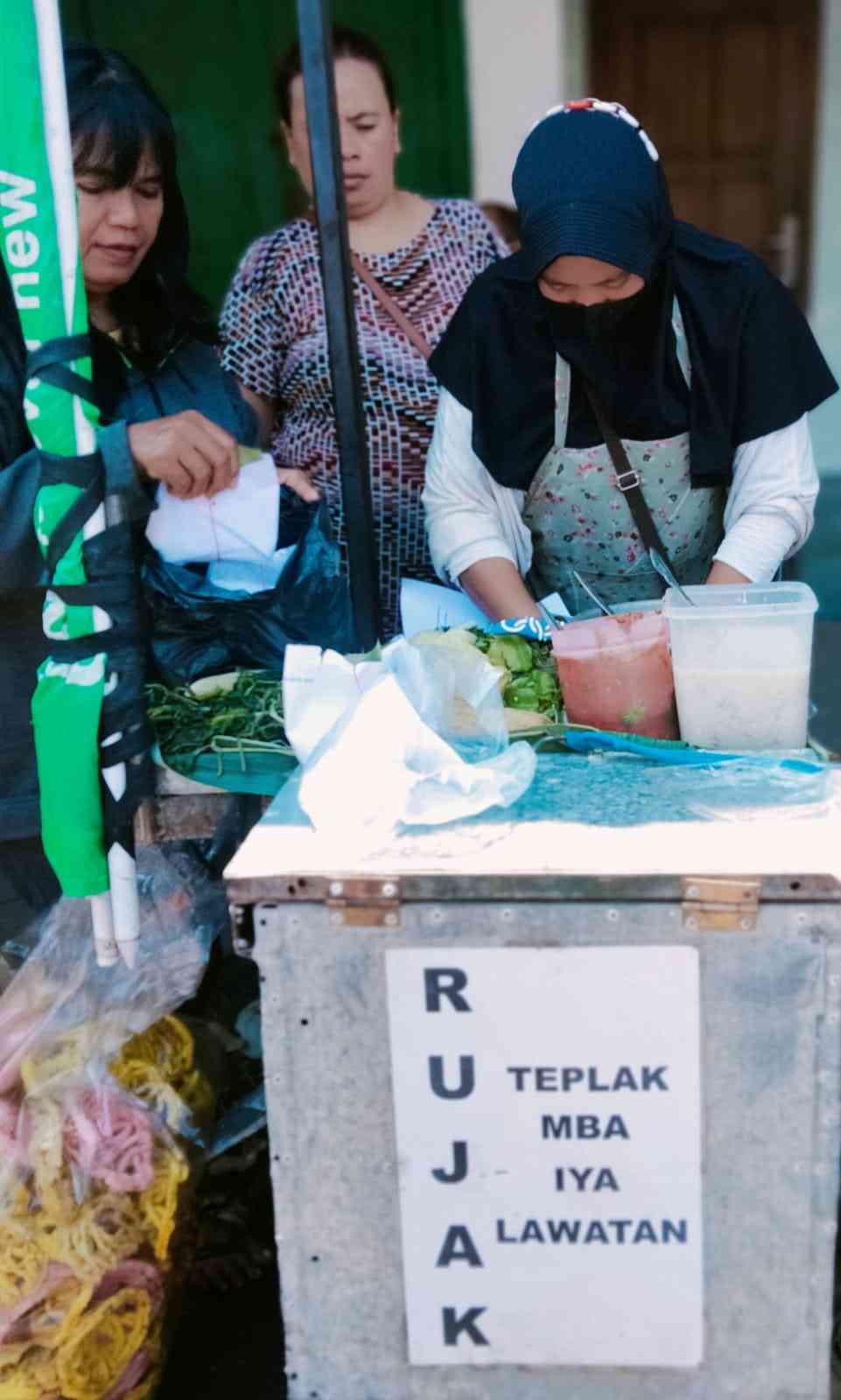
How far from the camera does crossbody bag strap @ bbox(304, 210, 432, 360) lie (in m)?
2.70

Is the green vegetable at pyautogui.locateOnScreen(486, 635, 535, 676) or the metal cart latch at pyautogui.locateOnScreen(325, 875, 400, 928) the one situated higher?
the green vegetable at pyautogui.locateOnScreen(486, 635, 535, 676)

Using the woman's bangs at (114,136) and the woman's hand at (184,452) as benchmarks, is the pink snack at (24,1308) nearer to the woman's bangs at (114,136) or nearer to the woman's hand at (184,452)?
the woman's hand at (184,452)

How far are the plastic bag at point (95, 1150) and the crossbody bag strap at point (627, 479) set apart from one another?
3.13ft

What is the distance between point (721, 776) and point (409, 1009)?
49 centimetres

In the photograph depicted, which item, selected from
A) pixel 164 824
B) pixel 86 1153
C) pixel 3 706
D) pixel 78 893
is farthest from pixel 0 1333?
pixel 3 706

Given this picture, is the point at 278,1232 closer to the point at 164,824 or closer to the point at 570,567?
the point at 164,824

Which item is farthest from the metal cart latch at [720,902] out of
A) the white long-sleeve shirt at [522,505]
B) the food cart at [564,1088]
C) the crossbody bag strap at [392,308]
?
the crossbody bag strap at [392,308]

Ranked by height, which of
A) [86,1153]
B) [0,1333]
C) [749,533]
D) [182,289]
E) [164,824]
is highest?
[182,289]

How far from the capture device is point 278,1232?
1.61 meters

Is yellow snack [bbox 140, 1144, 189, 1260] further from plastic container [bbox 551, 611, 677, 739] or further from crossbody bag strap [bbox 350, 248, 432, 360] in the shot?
crossbody bag strap [bbox 350, 248, 432, 360]

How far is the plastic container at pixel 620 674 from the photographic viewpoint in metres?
1.78

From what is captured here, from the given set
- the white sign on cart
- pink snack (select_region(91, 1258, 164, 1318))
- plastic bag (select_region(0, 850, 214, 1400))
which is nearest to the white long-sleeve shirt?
plastic bag (select_region(0, 850, 214, 1400))

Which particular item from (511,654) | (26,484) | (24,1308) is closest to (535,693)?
(511,654)

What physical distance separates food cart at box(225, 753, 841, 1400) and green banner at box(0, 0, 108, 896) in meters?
0.33
